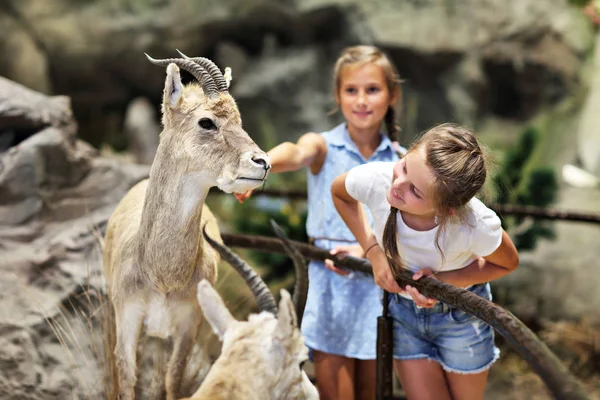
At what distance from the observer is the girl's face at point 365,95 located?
115 inches

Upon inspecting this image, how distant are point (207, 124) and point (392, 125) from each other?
133 centimetres

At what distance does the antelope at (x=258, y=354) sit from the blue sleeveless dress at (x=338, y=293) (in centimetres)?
114

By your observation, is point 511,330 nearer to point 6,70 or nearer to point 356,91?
point 356,91

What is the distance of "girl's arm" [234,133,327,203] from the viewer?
8.80 feet

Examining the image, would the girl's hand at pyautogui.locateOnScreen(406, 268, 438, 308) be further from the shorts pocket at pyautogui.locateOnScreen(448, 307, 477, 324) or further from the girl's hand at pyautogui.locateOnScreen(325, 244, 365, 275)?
the girl's hand at pyautogui.locateOnScreen(325, 244, 365, 275)

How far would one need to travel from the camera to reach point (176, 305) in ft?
6.98

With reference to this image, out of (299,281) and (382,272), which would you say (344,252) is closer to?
(382,272)

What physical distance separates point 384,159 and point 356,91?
1.06 feet

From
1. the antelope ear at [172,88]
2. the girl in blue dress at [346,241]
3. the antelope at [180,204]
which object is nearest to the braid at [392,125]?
the girl in blue dress at [346,241]

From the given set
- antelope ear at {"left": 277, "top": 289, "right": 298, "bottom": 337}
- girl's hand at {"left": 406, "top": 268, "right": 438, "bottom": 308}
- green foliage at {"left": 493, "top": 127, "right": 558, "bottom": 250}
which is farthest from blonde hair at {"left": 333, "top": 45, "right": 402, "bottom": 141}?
green foliage at {"left": 493, "top": 127, "right": 558, "bottom": 250}

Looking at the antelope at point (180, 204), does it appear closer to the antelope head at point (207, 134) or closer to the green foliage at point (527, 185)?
the antelope head at point (207, 134)

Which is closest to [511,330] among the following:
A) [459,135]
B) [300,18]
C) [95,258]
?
[459,135]

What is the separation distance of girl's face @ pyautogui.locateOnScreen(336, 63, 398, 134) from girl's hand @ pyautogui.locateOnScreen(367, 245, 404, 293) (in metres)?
0.73

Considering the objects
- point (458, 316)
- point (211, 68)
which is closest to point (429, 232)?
point (458, 316)
